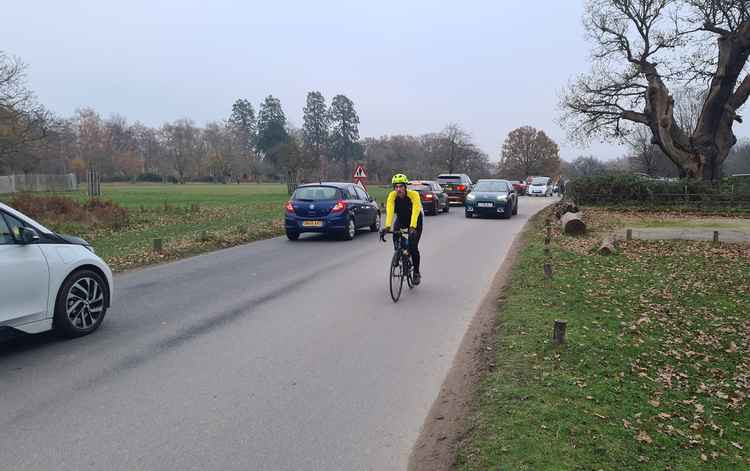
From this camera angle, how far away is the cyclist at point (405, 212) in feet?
27.0

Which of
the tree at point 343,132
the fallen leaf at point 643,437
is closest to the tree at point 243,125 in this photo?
the tree at point 343,132

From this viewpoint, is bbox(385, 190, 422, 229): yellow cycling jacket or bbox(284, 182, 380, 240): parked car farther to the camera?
bbox(284, 182, 380, 240): parked car

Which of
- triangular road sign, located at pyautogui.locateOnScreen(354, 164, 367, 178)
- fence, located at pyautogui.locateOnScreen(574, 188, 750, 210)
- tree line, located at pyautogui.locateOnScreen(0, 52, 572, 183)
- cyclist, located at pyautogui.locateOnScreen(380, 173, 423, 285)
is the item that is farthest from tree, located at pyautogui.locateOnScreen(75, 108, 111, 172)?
cyclist, located at pyautogui.locateOnScreen(380, 173, 423, 285)

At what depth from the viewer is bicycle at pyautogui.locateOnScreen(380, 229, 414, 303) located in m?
7.93

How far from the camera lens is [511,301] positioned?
24.6 feet

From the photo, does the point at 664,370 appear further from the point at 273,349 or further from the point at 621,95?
the point at 621,95

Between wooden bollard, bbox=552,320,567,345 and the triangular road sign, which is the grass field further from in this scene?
wooden bollard, bbox=552,320,567,345

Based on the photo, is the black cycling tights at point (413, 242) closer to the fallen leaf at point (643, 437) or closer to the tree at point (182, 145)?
the fallen leaf at point (643, 437)

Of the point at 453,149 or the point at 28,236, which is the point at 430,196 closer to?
the point at 28,236

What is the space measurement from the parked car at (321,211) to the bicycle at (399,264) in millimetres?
6335

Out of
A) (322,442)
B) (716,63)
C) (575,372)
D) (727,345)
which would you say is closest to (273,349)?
(322,442)

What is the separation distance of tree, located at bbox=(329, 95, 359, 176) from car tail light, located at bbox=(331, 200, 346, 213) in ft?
294

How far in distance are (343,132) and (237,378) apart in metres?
103

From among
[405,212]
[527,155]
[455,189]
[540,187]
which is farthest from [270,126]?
[405,212]
